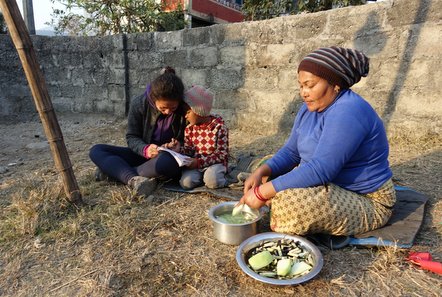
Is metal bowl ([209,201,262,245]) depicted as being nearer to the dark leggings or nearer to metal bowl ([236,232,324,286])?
metal bowl ([236,232,324,286])

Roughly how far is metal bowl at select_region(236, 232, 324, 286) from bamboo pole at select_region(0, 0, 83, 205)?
1238mm

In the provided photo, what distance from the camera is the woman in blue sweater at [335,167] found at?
5.45ft

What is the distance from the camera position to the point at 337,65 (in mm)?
1670

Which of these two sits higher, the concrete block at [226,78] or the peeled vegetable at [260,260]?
the concrete block at [226,78]

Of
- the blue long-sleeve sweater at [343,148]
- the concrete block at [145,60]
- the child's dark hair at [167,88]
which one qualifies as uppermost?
A: the concrete block at [145,60]

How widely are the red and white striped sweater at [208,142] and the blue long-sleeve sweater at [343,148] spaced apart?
78 centimetres

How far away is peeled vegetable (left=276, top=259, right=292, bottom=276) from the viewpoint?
1.51 metres

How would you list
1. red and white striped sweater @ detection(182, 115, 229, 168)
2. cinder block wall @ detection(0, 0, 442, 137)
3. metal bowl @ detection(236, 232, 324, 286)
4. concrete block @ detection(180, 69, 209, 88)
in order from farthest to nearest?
concrete block @ detection(180, 69, 209, 88), cinder block wall @ detection(0, 0, 442, 137), red and white striped sweater @ detection(182, 115, 229, 168), metal bowl @ detection(236, 232, 324, 286)

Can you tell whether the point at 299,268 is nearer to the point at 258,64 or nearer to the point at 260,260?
the point at 260,260

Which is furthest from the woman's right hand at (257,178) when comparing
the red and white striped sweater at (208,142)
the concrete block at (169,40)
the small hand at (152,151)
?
the concrete block at (169,40)

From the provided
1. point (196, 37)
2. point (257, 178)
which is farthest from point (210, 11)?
point (257, 178)

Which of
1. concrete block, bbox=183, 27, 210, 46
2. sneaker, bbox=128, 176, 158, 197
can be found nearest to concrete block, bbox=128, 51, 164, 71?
concrete block, bbox=183, 27, 210, 46

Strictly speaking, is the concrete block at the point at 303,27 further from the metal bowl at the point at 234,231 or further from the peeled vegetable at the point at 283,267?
the peeled vegetable at the point at 283,267

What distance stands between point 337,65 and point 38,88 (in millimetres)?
1680
